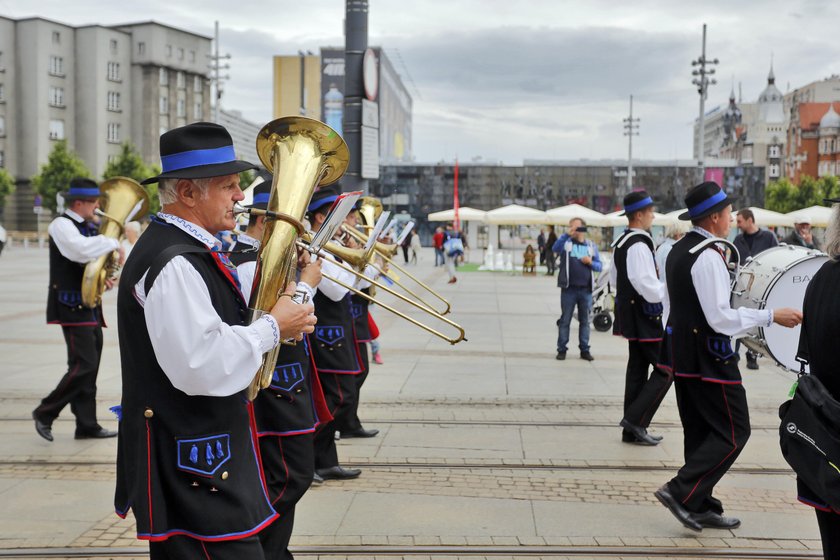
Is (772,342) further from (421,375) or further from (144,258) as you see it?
(421,375)

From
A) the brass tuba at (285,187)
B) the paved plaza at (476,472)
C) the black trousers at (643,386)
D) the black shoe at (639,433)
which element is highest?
the brass tuba at (285,187)

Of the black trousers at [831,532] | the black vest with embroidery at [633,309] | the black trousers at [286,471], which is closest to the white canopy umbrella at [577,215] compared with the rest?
the black vest with embroidery at [633,309]

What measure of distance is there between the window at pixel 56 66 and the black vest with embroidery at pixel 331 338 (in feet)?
234

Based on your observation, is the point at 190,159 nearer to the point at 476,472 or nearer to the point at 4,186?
the point at 476,472

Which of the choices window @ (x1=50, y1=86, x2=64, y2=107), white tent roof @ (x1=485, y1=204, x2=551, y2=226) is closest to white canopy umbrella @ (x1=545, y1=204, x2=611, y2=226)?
white tent roof @ (x1=485, y1=204, x2=551, y2=226)

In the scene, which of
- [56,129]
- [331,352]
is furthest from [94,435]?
[56,129]

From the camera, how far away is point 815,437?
3100 mm

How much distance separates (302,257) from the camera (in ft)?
12.0

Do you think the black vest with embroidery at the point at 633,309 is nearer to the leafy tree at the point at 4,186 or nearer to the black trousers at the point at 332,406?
the black trousers at the point at 332,406

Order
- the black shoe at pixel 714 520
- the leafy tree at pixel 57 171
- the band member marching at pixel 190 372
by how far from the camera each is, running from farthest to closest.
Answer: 1. the leafy tree at pixel 57 171
2. the black shoe at pixel 714 520
3. the band member marching at pixel 190 372

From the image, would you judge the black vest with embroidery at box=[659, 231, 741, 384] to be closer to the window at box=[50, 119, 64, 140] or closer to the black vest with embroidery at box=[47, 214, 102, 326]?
the black vest with embroidery at box=[47, 214, 102, 326]

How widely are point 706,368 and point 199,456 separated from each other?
3298 millimetres

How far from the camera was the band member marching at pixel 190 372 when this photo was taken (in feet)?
8.74

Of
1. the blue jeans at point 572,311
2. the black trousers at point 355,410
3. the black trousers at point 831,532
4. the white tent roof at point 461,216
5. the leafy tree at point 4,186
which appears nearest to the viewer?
the black trousers at point 831,532
